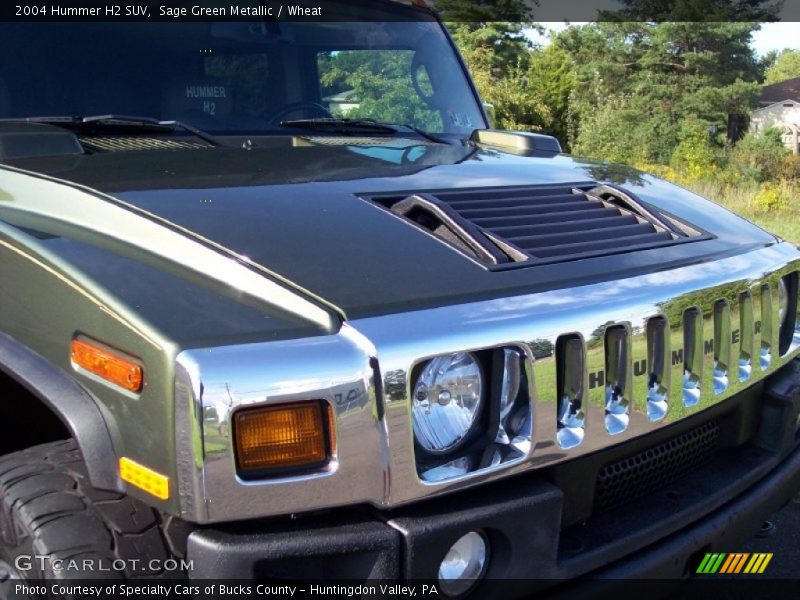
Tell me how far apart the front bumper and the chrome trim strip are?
0.06 metres

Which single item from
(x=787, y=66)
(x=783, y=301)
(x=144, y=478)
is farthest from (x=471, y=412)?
(x=787, y=66)

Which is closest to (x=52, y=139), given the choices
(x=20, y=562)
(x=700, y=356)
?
(x=20, y=562)

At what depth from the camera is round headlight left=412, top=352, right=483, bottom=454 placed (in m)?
1.68

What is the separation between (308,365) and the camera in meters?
1.55

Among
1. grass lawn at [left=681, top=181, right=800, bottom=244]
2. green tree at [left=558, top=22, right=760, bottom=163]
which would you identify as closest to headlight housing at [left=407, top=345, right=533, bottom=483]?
grass lawn at [left=681, top=181, right=800, bottom=244]

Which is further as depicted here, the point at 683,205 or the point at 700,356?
the point at 683,205

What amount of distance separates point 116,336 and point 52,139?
1.11 m

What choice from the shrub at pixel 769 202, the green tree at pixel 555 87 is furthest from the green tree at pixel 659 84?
the shrub at pixel 769 202

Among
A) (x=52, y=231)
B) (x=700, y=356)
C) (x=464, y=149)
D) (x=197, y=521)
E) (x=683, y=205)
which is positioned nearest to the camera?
(x=197, y=521)

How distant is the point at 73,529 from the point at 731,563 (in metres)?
1.71

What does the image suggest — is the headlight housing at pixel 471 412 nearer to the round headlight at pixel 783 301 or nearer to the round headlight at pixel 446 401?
the round headlight at pixel 446 401

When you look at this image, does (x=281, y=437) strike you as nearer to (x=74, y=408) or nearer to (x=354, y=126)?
(x=74, y=408)

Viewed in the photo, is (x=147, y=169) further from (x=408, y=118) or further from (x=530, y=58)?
(x=530, y=58)

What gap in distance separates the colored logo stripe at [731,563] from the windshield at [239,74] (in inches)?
77.6
